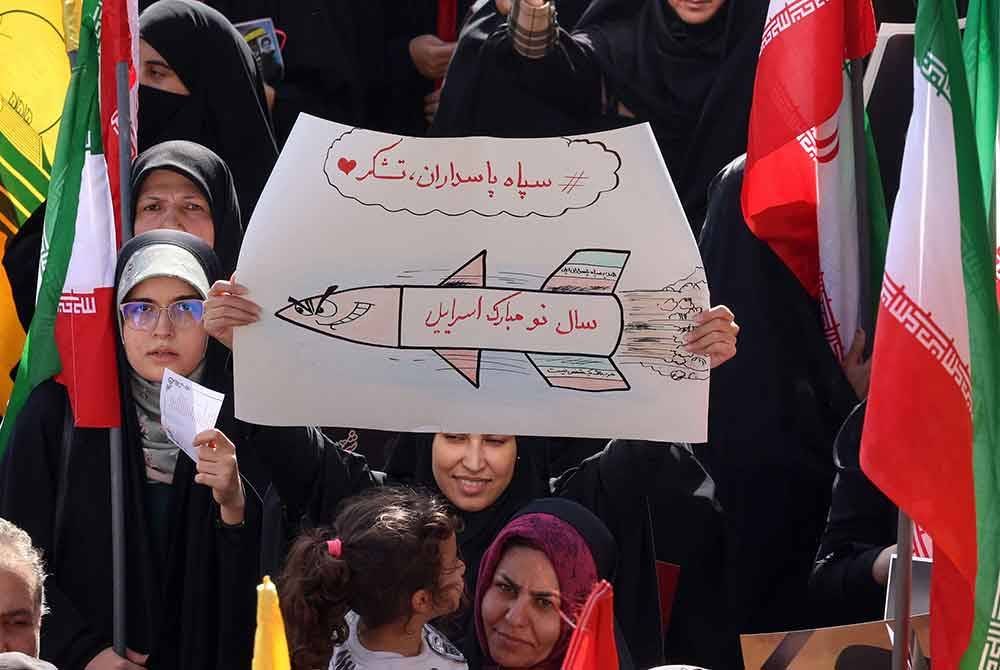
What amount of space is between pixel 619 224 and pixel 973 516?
87 centimetres

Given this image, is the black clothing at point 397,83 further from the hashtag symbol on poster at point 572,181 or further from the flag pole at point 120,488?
the hashtag symbol on poster at point 572,181

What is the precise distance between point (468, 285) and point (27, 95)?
69.1 inches

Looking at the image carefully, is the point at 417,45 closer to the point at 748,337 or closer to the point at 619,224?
the point at 748,337

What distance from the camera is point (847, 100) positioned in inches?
180

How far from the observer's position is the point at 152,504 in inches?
167

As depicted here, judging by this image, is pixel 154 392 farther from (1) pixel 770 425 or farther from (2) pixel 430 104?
(2) pixel 430 104

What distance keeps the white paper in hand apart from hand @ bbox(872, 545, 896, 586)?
143cm

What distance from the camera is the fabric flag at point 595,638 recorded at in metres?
3.12

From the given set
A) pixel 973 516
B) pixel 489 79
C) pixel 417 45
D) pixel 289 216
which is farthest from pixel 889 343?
pixel 417 45

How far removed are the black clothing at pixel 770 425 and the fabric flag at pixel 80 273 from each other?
1.46 meters

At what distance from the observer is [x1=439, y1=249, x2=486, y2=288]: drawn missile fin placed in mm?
3760

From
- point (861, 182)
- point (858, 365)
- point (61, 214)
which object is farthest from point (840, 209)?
point (61, 214)

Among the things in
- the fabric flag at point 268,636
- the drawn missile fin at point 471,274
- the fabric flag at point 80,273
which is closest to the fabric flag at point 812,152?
the drawn missile fin at point 471,274

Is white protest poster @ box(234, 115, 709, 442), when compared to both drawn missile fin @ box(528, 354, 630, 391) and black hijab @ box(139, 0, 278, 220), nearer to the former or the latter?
drawn missile fin @ box(528, 354, 630, 391)
